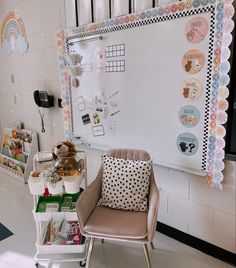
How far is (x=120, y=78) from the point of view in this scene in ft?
6.81

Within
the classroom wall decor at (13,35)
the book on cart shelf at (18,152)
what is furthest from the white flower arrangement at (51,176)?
the classroom wall decor at (13,35)

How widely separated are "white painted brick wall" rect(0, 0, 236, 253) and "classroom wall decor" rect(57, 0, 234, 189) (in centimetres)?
16

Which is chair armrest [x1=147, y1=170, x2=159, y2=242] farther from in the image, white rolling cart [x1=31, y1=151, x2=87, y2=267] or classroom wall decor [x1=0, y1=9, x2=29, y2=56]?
classroom wall decor [x1=0, y1=9, x2=29, y2=56]

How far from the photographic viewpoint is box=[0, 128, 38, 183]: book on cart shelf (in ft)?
10.4

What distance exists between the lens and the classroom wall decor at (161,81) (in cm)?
154

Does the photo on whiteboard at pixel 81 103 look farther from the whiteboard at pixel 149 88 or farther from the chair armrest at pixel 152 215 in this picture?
the chair armrest at pixel 152 215

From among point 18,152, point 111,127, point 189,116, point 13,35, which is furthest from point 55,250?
point 13,35

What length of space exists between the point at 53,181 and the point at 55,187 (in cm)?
5

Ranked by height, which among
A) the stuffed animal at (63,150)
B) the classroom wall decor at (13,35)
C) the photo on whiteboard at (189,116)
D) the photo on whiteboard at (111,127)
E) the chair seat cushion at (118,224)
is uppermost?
the classroom wall decor at (13,35)

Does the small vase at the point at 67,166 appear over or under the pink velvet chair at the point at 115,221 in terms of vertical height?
over

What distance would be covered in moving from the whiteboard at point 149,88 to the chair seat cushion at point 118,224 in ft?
1.67

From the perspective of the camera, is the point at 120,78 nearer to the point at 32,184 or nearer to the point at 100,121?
the point at 100,121

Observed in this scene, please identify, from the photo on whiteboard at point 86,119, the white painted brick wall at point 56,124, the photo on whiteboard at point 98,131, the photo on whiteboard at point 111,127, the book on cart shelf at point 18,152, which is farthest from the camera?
the book on cart shelf at point 18,152

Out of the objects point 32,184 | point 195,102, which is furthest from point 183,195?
point 32,184
